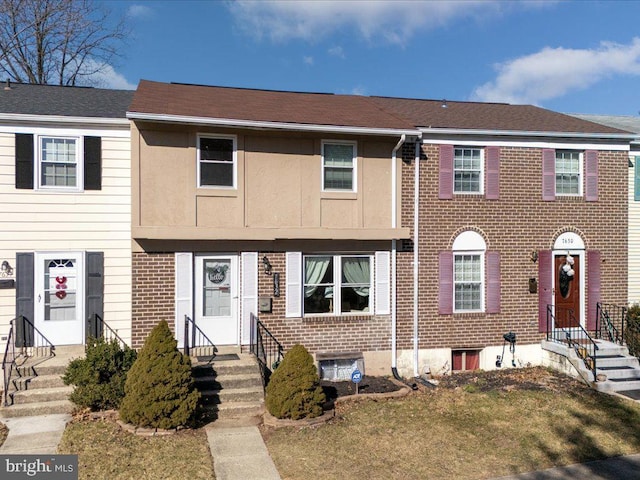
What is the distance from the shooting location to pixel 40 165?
9.80 meters

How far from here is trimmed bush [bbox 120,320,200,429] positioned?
7.45 m

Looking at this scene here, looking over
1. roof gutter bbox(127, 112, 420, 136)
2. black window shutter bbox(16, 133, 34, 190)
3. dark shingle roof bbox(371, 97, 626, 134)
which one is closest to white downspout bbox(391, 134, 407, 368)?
roof gutter bbox(127, 112, 420, 136)

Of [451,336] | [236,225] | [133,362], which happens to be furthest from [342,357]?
[133,362]

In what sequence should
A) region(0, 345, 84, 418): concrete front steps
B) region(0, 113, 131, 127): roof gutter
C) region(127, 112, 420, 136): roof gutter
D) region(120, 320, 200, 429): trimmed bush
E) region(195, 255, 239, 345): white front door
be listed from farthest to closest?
1. region(195, 255, 239, 345): white front door
2. region(0, 113, 131, 127): roof gutter
3. region(127, 112, 420, 136): roof gutter
4. region(0, 345, 84, 418): concrete front steps
5. region(120, 320, 200, 429): trimmed bush

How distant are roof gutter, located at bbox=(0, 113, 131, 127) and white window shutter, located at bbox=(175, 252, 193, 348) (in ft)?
9.51

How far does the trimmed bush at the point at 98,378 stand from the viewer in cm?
812

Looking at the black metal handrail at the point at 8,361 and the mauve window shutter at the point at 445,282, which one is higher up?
the mauve window shutter at the point at 445,282

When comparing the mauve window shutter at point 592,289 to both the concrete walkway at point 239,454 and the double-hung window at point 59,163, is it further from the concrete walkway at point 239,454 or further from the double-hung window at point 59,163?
the double-hung window at point 59,163

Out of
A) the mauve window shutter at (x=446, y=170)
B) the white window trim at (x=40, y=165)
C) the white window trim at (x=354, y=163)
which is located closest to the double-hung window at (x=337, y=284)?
the white window trim at (x=354, y=163)

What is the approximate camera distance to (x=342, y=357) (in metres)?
10.7

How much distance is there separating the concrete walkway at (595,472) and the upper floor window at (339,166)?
6.40 metres

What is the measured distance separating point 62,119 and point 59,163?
2.85 feet

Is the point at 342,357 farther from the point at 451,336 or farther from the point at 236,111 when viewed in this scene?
the point at 236,111

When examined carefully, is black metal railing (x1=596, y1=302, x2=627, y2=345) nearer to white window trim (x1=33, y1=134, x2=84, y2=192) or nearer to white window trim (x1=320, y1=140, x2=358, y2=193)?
white window trim (x1=320, y1=140, x2=358, y2=193)
